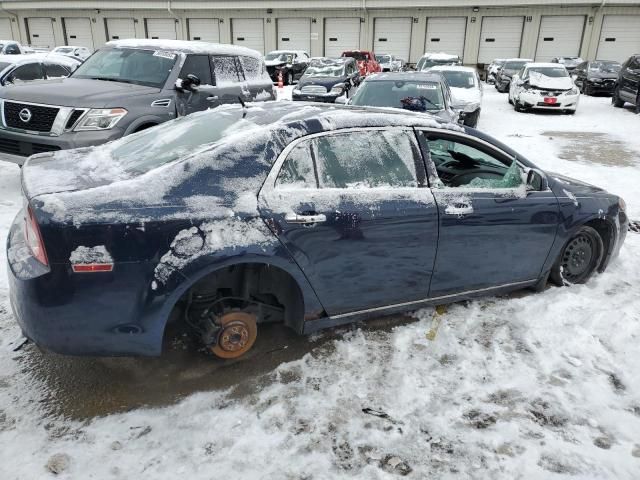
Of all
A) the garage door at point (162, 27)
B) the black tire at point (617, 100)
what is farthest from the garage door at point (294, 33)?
the black tire at point (617, 100)

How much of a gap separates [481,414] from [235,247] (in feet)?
5.43

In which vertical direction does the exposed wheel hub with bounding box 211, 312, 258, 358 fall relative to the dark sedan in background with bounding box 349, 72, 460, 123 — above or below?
below

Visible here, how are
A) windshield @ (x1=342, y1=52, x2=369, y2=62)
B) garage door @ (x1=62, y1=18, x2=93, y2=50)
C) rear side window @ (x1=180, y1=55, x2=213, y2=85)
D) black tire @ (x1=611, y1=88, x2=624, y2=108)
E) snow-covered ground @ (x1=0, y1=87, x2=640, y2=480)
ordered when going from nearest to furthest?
snow-covered ground @ (x1=0, y1=87, x2=640, y2=480)
rear side window @ (x1=180, y1=55, x2=213, y2=85)
black tire @ (x1=611, y1=88, x2=624, y2=108)
windshield @ (x1=342, y1=52, x2=369, y2=62)
garage door @ (x1=62, y1=18, x2=93, y2=50)

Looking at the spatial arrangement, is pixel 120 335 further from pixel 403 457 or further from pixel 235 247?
pixel 403 457

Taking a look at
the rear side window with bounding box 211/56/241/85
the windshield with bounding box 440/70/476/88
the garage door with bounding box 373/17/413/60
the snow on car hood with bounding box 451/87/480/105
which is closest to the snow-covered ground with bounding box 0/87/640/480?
the rear side window with bounding box 211/56/241/85

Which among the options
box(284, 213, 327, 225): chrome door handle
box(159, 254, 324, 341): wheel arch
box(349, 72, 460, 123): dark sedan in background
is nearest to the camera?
box(159, 254, 324, 341): wheel arch

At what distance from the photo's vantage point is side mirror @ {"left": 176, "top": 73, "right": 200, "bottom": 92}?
6.84 m

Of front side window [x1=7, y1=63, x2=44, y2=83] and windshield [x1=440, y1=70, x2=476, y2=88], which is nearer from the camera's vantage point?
front side window [x1=7, y1=63, x2=44, y2=83]

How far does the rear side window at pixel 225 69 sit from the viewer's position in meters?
7.70

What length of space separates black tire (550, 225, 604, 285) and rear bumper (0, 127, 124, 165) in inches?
195

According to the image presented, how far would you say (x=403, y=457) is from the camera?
8.21 feet

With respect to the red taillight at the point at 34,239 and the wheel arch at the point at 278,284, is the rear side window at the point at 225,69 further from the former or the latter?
the red taillight at the point at 34,239

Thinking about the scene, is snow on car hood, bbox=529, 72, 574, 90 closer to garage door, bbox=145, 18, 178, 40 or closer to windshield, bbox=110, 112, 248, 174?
windshield, bbox=110, 112, 248, 174

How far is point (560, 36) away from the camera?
32.8m
